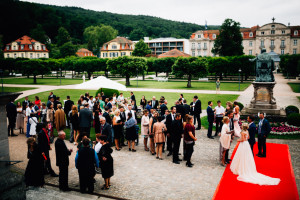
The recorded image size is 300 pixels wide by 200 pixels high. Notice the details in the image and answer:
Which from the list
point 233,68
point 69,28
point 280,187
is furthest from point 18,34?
point 280,187

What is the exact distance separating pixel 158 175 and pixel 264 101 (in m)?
11.5

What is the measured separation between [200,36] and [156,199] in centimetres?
8898

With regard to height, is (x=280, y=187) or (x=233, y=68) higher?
Answer: (x=233, y=68)

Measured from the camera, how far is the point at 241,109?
17766mm

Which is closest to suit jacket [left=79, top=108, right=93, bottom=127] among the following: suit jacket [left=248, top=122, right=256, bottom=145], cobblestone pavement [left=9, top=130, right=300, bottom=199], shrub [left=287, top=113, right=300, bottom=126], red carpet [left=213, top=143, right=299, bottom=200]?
cobblestone pavement [left=9, top=130, right=300, bottom=199]

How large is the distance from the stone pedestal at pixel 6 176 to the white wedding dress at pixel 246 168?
657 cm

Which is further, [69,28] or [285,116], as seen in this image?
[69,28]

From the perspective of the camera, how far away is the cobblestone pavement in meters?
7.01

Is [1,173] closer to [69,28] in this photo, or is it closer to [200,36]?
[200,36]

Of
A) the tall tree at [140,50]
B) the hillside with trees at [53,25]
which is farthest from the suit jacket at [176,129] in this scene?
the hillside with trees at [53,25]

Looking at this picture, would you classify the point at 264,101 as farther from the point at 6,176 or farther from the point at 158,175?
the point at 6,176

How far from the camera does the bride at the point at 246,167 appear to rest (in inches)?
301

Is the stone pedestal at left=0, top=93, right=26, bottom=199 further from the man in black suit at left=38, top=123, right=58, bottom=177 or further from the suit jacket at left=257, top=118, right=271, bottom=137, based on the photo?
the suit jacket at left=257, top=118, right=271, bottom=137

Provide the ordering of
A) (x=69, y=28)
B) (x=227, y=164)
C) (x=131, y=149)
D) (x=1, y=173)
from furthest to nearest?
(x=69, y=28)
(x=131, y=149)
(x=227, y=164)
(x=1, y=173)
